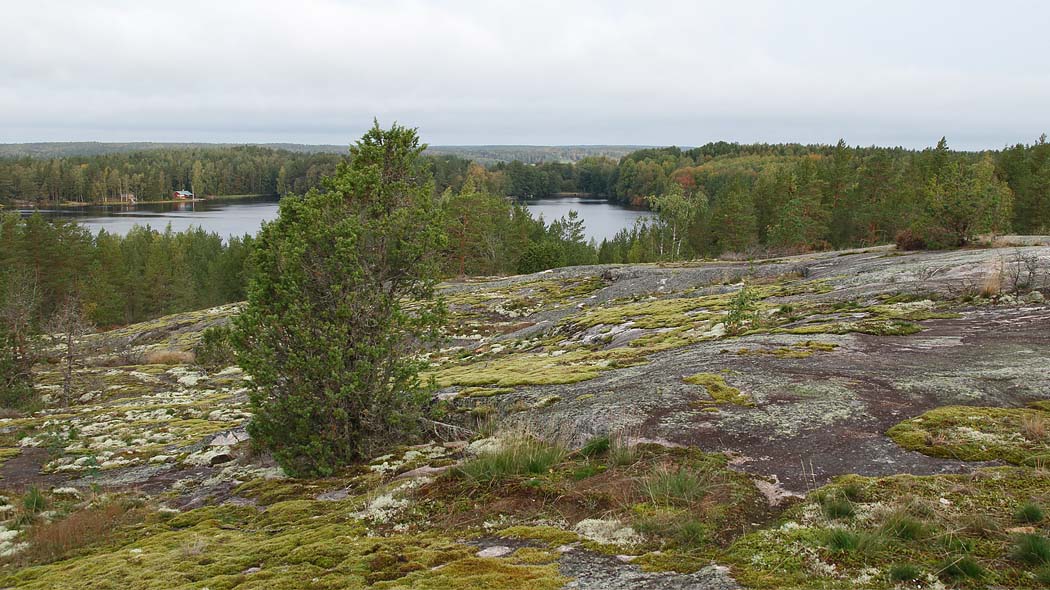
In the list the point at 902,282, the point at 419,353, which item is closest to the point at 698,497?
the point at 419,353

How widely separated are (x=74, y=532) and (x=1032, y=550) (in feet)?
39.5

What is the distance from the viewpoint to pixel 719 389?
1107 cm

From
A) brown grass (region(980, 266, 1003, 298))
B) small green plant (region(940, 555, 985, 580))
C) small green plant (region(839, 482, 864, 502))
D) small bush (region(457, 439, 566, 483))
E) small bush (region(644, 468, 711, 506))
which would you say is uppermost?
brown grass (region(980, 266, 1003, 298))

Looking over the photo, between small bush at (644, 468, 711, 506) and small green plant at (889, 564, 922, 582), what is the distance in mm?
2229

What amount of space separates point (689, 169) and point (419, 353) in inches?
7113

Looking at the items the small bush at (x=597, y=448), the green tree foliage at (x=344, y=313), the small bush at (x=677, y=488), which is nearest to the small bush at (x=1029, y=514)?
the small bush at (x=677, y=488)

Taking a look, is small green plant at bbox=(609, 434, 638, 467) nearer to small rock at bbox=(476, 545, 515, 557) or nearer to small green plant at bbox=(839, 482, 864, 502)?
small rock at bbox=(476, 545, 515, 557)

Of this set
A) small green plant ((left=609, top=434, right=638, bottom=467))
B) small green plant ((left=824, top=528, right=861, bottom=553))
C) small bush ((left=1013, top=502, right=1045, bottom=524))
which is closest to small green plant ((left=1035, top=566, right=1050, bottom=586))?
small bush ((left=1013, top=502, right=1045, bottom=524))

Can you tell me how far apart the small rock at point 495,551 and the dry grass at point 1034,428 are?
23.1 ft

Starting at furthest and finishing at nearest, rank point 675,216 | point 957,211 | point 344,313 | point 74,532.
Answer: point 675,216, point 957,211, point 344,313, point 74,532

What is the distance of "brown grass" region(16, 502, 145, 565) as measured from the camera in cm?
862

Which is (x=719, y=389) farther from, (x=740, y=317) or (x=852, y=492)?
(x=740, y=317)

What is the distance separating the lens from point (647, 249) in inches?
3866

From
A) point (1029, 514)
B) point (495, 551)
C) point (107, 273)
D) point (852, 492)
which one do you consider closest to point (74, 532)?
point (495, 551)
